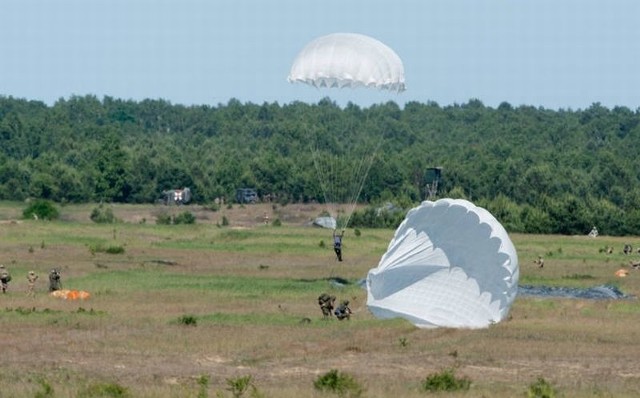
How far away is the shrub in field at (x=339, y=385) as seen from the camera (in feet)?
77.9

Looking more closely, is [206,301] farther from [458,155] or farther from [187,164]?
[458,155]

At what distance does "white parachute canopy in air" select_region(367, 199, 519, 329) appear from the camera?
3469cm

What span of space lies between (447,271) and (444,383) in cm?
1112

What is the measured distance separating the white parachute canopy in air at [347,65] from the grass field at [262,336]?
5.52 m

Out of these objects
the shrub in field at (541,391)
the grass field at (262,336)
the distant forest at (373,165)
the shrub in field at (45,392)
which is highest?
the distant forest at (373,165)

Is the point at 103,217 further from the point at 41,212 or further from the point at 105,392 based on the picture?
the point at 105,392

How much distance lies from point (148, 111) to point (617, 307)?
511ft

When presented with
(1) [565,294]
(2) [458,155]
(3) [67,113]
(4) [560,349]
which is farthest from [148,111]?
(4) [560,349]

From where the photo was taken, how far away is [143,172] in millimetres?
114000

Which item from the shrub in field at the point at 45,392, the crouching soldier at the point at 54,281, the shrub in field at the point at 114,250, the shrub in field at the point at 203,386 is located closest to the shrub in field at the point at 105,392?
the shrub in field at the point at 45,392

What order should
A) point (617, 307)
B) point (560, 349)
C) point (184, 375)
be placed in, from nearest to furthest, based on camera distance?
A: point (184, 375) < point (560, 349) < point (617, 307)

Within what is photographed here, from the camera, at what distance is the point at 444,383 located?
24.9 meters

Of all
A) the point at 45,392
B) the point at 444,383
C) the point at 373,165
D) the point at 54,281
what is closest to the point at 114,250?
the point at 54,281

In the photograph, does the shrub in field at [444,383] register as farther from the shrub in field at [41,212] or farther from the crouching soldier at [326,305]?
the shrub in field at [41,212]
